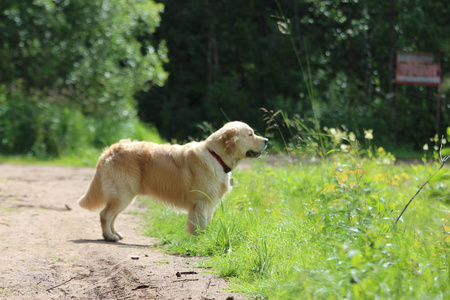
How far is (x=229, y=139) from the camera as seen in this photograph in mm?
6270

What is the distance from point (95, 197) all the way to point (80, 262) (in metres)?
1.35

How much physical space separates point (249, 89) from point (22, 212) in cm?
1299

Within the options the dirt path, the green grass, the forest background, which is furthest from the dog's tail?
the forest background

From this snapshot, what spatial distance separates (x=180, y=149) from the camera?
21.3 feet

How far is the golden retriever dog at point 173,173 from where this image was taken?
6234 mm

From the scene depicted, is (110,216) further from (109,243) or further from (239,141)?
(239,141)

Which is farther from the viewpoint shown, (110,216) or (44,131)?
(44,131)

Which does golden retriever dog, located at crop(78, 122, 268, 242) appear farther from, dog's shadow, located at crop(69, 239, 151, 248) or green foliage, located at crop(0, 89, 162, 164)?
green foliage, located at crop(0, 89, 162, 164)

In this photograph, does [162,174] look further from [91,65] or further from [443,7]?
[443,7]

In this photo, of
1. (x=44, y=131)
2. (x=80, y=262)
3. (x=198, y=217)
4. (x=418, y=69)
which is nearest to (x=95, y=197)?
(x=198, y=217)

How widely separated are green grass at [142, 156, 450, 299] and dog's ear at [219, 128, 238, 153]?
2.05 feet

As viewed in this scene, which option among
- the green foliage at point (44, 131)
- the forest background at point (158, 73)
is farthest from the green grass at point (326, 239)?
the green foliage at point (44, 131)

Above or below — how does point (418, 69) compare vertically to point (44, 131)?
above

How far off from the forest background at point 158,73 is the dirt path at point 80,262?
5336 millimetres
